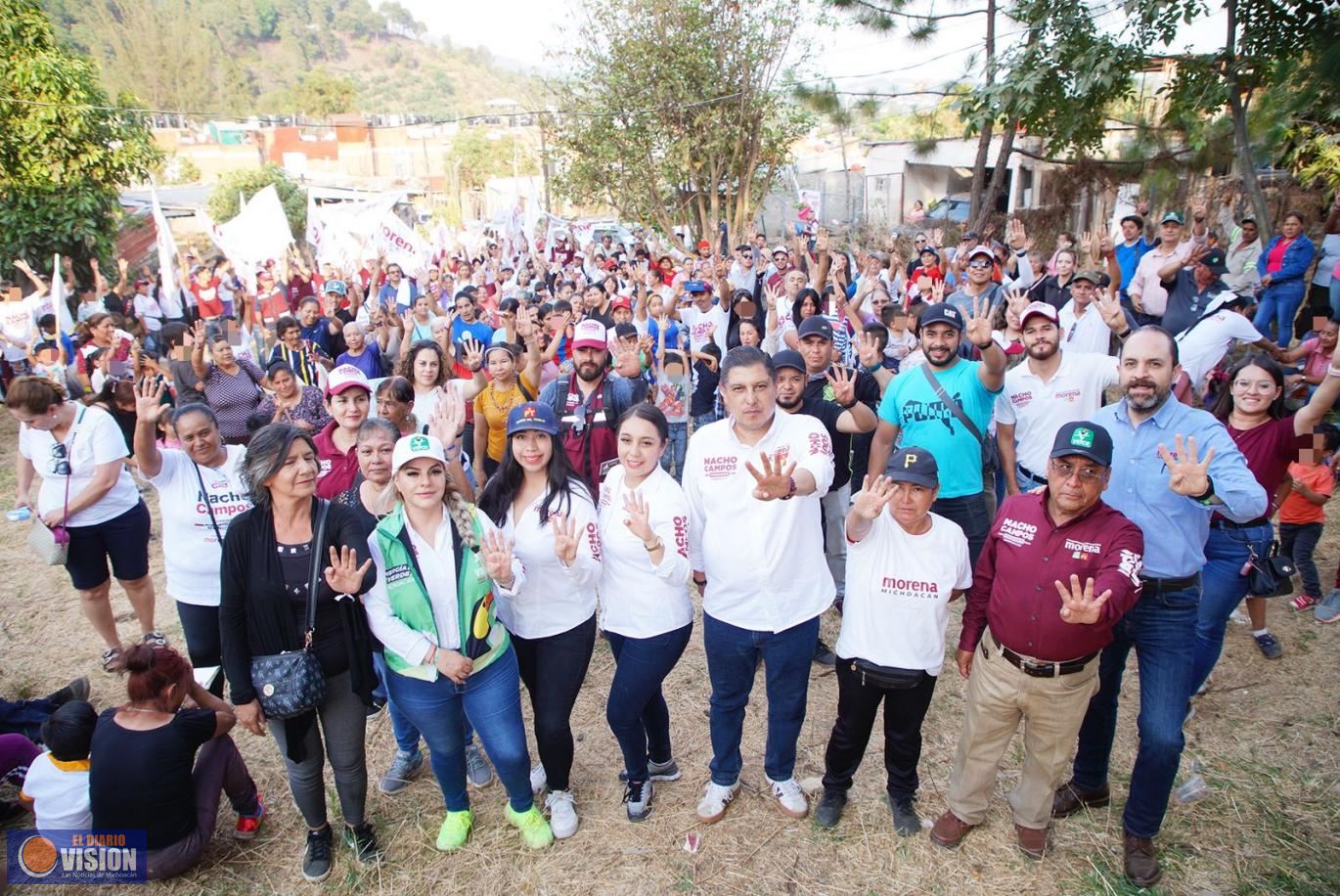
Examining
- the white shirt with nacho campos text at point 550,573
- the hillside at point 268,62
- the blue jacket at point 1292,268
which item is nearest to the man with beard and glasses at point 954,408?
the white shirt with nacho campos text at point 550,573

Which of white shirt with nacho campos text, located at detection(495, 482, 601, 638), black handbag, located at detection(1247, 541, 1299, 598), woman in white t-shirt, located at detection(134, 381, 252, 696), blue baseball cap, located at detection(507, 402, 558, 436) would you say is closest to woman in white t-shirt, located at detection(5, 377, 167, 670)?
woman in white t-shirt, located at detection(134, 381, 252, 696)

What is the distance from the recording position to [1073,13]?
8.19 meters

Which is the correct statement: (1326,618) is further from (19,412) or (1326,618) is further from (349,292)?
(349,292)

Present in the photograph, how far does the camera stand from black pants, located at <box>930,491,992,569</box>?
4184 millimetres

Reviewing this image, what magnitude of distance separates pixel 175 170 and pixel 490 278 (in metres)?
44.2

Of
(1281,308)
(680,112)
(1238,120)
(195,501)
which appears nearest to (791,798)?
(195,501)

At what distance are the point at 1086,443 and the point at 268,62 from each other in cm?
18434

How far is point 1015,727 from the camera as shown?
314 cm

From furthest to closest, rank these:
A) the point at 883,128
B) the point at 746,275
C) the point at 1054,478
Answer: the point at 883,128 → the point at 746,275 → the point at 1054,478

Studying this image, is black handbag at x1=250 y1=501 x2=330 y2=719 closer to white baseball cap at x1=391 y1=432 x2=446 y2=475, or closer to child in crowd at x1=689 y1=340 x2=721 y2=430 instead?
white baseball cap at x1=391 y1=432 x2=446 y2=475

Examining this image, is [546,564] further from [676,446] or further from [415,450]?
[676,446]

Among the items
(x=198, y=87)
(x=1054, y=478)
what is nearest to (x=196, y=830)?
(x=1054, y=478)

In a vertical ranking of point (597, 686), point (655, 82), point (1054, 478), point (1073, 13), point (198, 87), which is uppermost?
point (198, 87)

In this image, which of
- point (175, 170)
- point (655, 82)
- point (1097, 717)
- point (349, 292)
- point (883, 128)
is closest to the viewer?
point (1097, 717)
